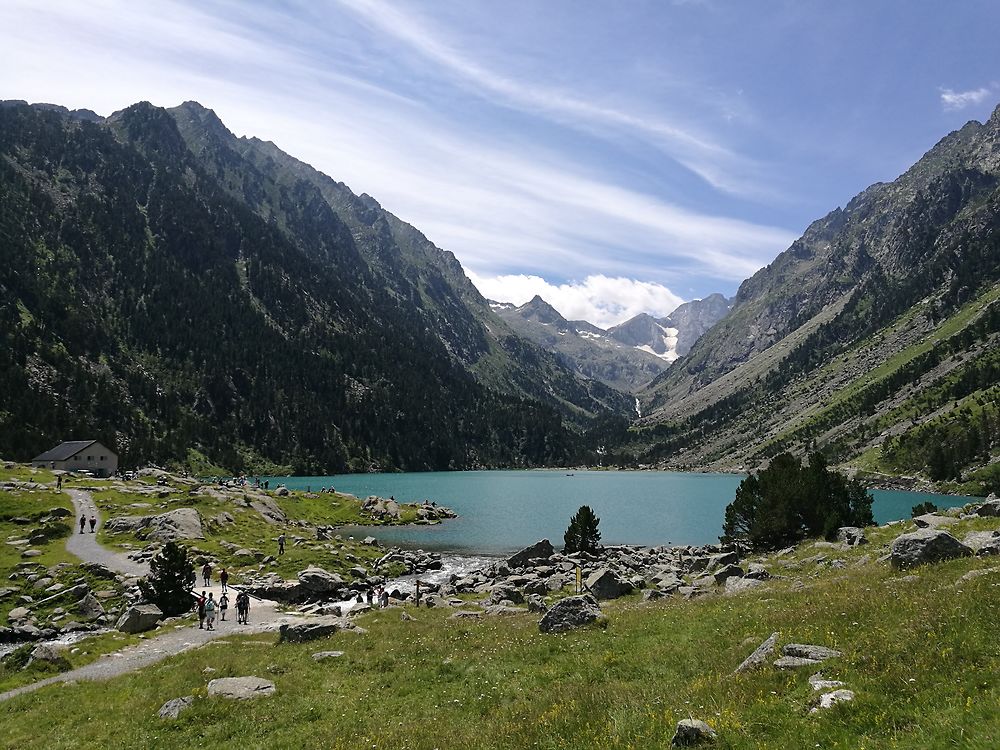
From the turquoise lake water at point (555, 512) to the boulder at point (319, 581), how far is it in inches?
1109

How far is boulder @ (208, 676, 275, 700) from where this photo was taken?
21125 mm

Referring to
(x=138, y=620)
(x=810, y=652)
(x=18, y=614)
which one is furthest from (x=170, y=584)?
(x=810, y=652)

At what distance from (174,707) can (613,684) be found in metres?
14.9

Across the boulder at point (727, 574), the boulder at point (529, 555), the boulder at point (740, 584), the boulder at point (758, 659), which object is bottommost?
the boulder at point (529, 555)

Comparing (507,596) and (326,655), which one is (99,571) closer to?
(326,655)

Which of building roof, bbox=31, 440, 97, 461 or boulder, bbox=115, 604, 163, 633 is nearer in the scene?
boulder, bbox=115, 604, 163, 633

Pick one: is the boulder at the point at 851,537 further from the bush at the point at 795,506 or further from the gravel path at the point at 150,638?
the gravel path at the point at 150,638

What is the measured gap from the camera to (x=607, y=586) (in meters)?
42.3

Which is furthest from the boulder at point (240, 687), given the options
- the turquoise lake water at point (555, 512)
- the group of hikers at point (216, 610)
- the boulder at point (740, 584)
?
the turquoise lake water at point (555, 512)

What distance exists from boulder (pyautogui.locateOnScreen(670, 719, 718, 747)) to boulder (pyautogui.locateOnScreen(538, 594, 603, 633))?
54.0 feet

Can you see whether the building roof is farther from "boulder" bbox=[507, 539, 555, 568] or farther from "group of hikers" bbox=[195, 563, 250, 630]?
"boulder" bbox=[507, 539, 555, 568]

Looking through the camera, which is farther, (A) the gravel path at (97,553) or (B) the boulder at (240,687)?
(A) the gravel path at (97,553)

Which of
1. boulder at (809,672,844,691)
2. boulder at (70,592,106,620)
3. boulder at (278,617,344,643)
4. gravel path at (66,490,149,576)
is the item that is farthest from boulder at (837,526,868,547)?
gravel path at (66,490,149,576)

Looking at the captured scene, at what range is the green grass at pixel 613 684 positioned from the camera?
11328 mm
